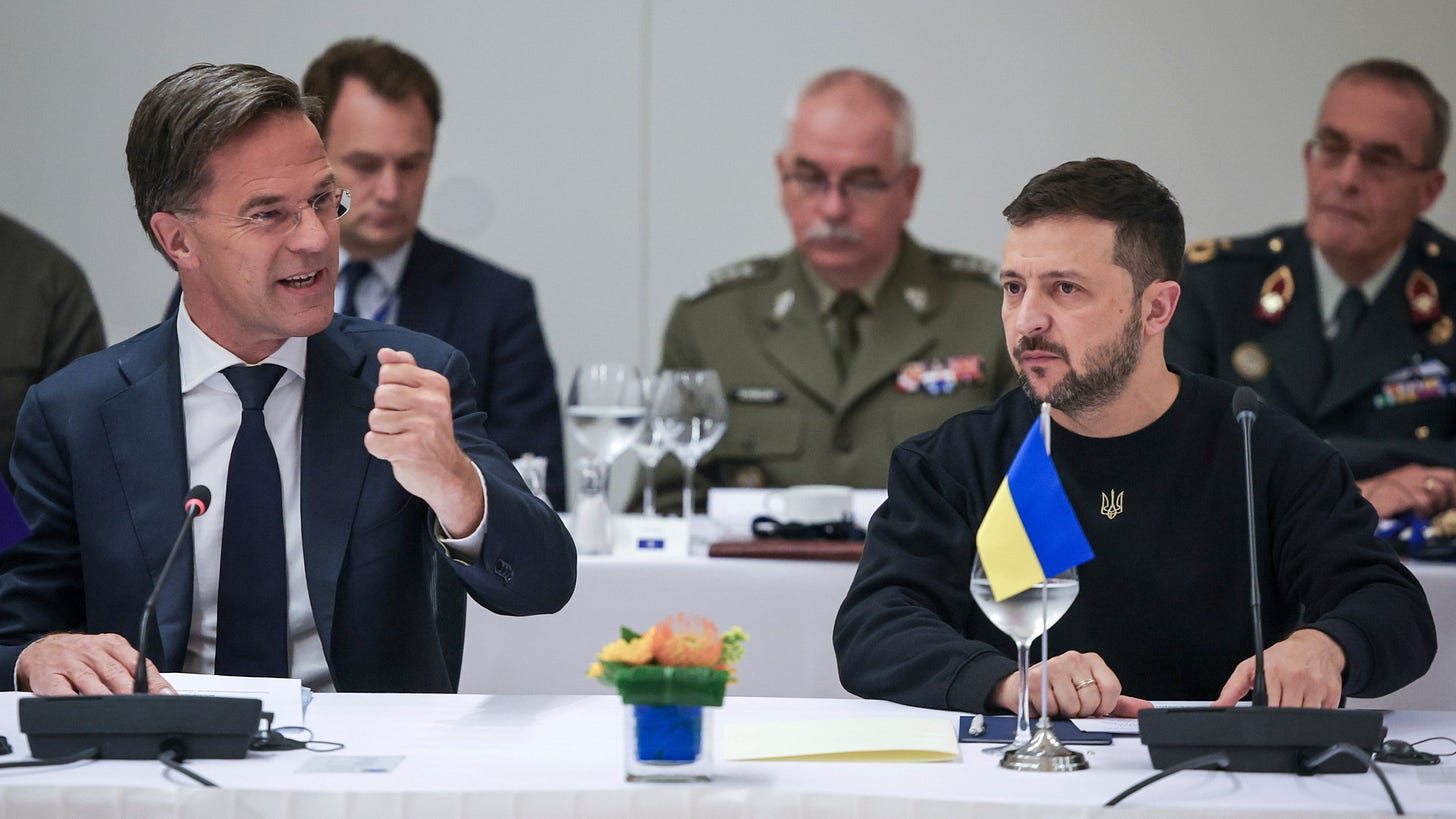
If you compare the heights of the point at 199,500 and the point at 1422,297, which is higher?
the point at 1422,297

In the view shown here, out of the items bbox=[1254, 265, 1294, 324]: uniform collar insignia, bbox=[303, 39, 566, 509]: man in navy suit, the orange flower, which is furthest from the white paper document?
bbox=[1254, 265, 1294, 324]: uniform collar insignia

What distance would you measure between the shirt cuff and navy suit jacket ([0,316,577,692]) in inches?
3.2

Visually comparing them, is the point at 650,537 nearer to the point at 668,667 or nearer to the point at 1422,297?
the point at 668,667

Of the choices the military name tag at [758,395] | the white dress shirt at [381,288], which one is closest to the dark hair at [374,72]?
the white dress shirt at [381,288]

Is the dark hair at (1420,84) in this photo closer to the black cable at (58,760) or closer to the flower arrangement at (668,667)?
the flower arrangement at (668,667)

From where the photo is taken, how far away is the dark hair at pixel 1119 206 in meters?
2.07

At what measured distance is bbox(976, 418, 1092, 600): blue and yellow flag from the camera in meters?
1.50

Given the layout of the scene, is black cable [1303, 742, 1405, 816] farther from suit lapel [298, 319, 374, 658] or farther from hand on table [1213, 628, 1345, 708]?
suit lapel [298, 319, 374, 658]

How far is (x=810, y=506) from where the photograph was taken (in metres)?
3.07

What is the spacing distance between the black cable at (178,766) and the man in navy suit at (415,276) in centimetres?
269

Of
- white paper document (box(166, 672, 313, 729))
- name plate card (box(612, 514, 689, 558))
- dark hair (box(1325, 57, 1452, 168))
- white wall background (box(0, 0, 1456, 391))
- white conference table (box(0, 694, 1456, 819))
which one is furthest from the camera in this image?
white wall background (box(0, 0, 1456, 391))

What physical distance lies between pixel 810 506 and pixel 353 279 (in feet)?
6.46

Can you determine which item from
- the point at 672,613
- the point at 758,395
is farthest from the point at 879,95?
the point at 672,613

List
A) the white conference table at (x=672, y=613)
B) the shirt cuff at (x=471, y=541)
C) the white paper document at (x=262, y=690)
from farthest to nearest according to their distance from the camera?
the white conference table at (x=672, y=613), the shirt cuff at (x=471, y=541), the white paper document at (x=262, y=690)
